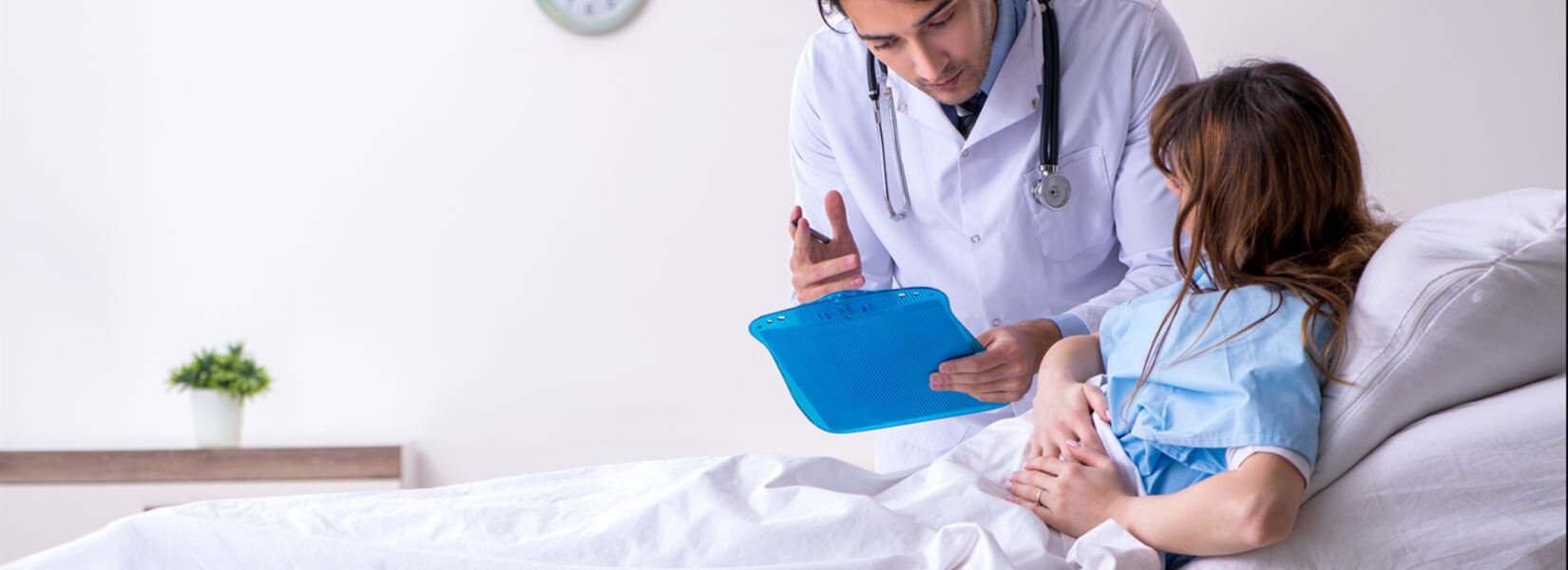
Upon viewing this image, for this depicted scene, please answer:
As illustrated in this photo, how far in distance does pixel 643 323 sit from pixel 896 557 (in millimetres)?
2101

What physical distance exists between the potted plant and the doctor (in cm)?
174

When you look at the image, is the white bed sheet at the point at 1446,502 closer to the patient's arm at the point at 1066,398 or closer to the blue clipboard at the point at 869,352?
the patient's arm at the point at 1066,398

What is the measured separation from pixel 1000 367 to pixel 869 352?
153 millimetres

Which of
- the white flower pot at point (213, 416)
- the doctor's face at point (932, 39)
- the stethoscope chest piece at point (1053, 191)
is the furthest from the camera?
the white flower pot at point (213, 416)

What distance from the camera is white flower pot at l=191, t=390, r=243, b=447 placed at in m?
2.74

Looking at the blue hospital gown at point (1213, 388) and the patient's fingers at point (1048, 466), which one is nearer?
the blue hospital gown at point (1213, 388)

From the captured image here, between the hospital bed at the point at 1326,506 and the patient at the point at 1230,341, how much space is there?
40 mm

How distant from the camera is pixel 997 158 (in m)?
1.57

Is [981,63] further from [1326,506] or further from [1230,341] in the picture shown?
[1326,506]

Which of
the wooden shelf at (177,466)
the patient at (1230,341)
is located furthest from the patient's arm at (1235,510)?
the wooden shelf at (177,466)

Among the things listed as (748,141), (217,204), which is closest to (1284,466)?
(748,141)

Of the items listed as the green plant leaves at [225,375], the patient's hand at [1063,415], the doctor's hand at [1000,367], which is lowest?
the patient's hand at [1063,415]

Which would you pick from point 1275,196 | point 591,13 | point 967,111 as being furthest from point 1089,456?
point 591,13

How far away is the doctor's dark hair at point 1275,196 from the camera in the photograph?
1.01 meters
